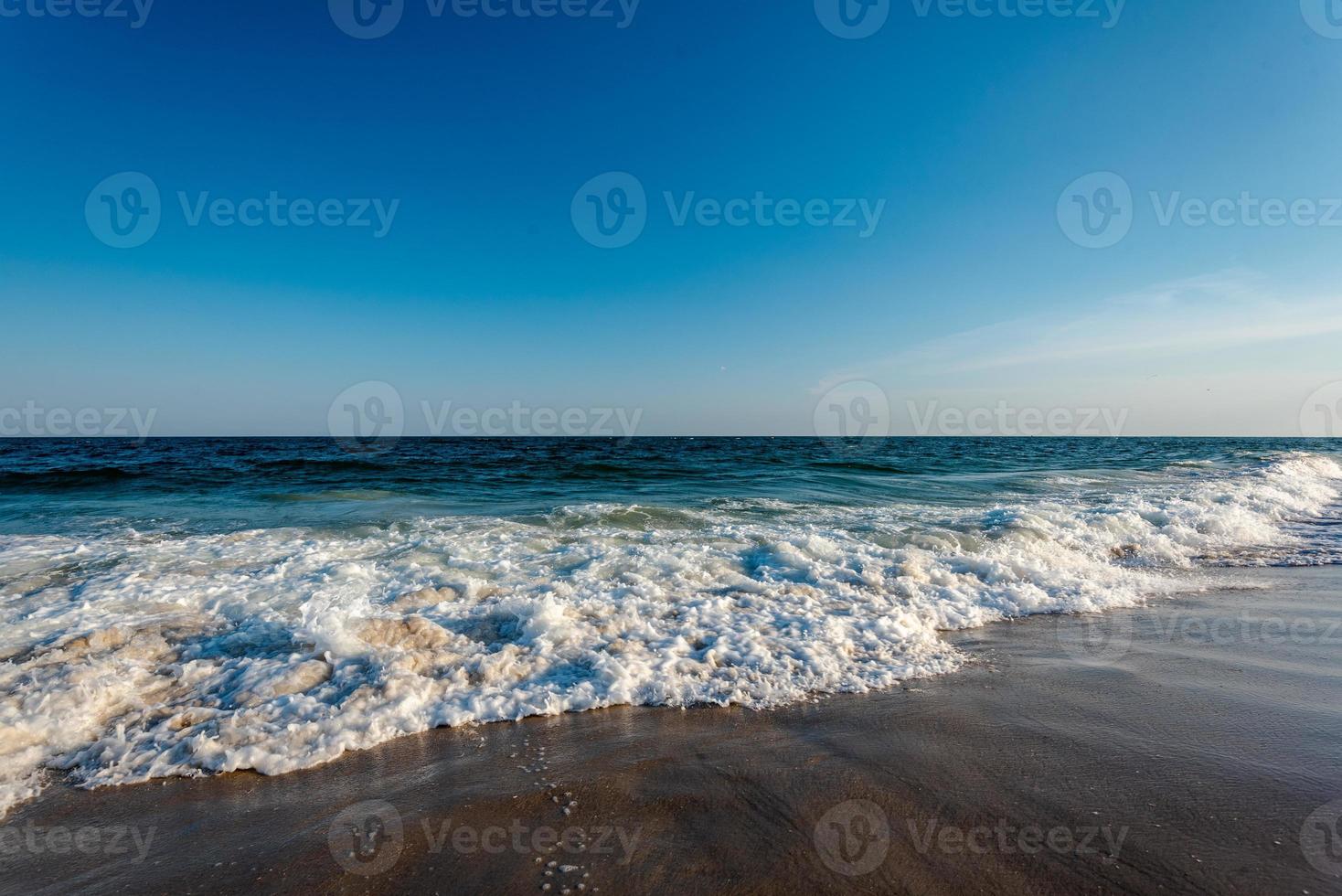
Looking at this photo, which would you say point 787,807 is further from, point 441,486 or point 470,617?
point 441,486

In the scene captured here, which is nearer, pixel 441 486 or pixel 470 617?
pixel 470 617

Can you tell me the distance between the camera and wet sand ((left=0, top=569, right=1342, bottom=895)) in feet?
8.49

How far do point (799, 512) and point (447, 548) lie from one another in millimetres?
6917

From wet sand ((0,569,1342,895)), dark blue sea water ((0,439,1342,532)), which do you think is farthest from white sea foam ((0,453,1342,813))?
dark blue sea water ((0,439,1342,532))

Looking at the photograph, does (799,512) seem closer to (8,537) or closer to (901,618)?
(901,618)

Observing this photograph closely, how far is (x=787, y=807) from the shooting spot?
3029 mm

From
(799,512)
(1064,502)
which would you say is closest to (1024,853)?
(799,512)

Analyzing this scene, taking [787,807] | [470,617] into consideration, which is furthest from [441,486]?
[787,807]

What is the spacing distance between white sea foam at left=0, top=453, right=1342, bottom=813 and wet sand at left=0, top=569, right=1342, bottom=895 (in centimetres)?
35

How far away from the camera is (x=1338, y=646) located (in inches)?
207

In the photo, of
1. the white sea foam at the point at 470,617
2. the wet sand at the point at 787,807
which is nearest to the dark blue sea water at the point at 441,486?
the white sea foam at the point at 470,617

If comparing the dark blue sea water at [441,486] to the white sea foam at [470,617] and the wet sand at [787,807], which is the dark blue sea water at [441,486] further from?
the wet sand at [787,807]

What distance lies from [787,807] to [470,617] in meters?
3.63

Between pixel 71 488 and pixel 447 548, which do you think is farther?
pixel 71 488
